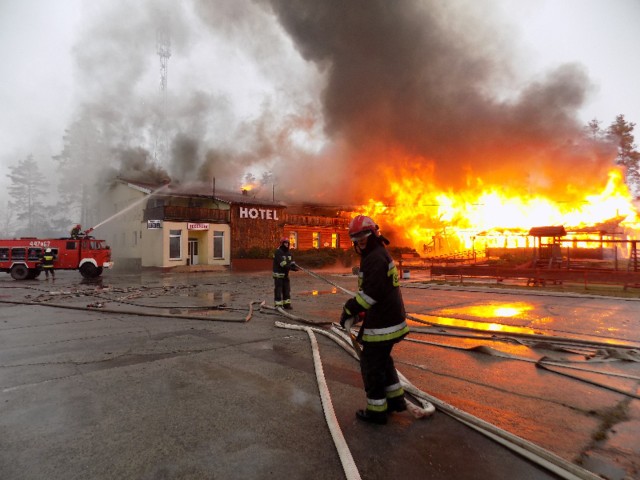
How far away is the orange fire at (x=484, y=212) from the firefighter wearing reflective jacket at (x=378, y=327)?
19260 millimetres

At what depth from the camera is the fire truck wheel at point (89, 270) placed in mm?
19469

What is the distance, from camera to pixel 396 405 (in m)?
3.31

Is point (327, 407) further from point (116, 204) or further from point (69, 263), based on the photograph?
point (116, 204)

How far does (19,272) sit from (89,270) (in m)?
3.08

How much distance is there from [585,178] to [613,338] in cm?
2028

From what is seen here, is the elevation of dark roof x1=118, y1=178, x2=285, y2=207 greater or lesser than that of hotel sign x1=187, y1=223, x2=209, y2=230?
greater

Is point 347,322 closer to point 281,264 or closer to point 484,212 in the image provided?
point 281,264

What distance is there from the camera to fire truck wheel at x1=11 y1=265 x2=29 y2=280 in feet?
60.8

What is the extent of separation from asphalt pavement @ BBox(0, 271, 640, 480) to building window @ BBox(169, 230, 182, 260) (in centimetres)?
1974

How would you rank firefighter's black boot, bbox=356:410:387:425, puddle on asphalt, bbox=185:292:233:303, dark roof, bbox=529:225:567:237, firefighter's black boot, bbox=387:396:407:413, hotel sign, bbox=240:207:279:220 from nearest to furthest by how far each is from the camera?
firefighter's black boot, bbox=356:410:387:425, firefighter's black boot, bbox=387:396:407:413, puddle on asphalt, bbox=185:292:233:303, dark roof, bbox=529:225:567:237, hotel sign, bbox=240:207:279:220

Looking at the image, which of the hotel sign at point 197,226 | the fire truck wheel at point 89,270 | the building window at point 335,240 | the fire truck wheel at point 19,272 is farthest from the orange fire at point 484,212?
the fire truck wheel at point 19,272

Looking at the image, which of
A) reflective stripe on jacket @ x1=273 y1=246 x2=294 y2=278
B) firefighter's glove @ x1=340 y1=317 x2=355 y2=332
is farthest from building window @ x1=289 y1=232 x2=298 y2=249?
firefighter's glove @ x1=340 y1=317 x2=355 y2=332

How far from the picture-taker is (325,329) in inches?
267

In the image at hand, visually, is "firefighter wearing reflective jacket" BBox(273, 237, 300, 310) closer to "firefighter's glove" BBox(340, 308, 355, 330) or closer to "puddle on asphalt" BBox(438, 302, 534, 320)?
"puddle on asphalt" BBox(438, 302, 534, 320)
